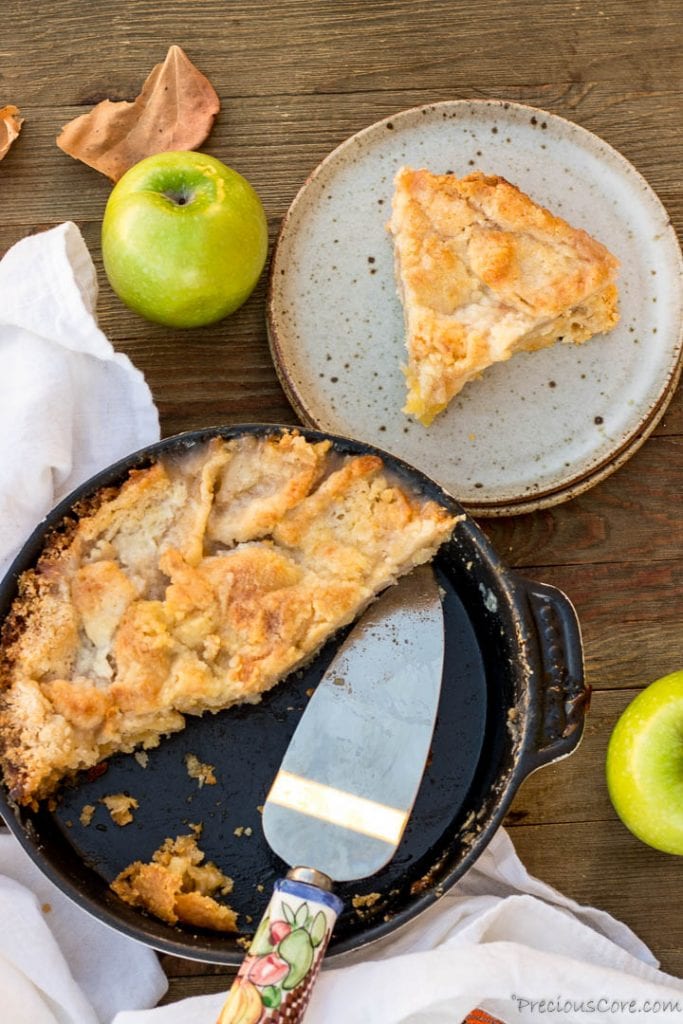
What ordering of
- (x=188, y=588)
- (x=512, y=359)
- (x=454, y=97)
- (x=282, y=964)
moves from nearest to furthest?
1. (x=282, y=964)
2. (x=188, y=588)
3. (x=512, y=359)
4. (x=454, y=97)

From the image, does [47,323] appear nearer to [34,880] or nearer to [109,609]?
[109,609]

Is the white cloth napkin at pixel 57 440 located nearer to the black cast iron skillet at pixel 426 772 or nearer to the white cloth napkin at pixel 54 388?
the white cloth napkin at pixel 54 388

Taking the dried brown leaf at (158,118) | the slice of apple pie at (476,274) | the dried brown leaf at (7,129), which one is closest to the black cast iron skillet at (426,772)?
the slice of apple pie at (476,274)

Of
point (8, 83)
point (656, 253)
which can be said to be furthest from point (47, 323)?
point (656, 253)

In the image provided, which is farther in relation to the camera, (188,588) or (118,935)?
(118,935)

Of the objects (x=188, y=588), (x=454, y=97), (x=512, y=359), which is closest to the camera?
(x=188, y=588)

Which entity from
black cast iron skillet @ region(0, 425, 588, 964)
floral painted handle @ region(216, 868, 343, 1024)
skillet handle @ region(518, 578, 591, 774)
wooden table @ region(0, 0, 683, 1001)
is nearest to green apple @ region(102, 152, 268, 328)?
wooden table @ region(0, 0, 683, 1001)

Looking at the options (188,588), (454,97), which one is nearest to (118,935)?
(188,588)

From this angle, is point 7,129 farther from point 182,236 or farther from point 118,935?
point 118,935
